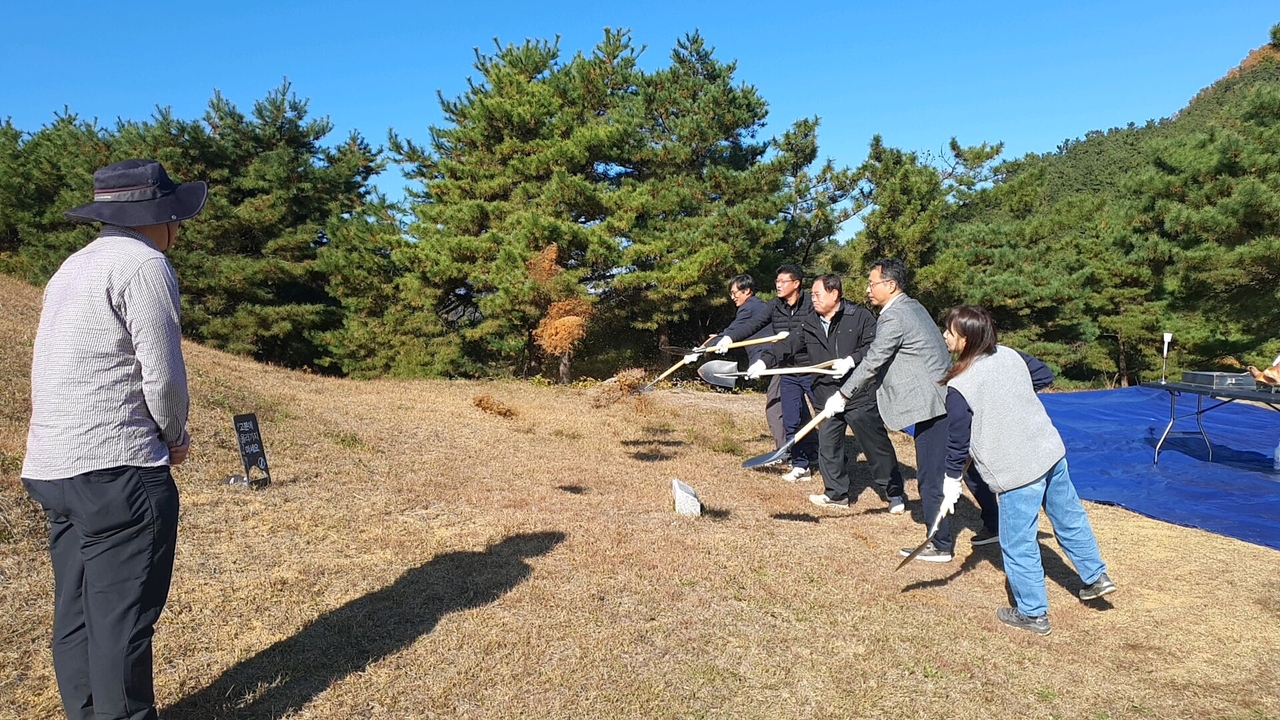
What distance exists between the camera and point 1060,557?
16.4 ft

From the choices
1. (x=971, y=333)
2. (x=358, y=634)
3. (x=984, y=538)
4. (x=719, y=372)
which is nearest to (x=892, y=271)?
(x=971, y=333)

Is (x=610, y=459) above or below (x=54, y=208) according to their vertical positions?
below

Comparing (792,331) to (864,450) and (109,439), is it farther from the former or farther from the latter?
(109,439)

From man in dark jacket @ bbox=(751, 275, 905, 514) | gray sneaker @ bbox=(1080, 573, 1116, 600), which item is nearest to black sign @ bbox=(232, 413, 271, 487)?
man in dark jacket @ bbox=(751, 275, 905, 514)

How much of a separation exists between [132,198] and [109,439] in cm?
72

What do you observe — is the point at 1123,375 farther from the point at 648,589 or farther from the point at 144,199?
the point at 144,199

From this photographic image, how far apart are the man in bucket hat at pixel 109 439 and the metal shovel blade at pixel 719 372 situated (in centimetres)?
533

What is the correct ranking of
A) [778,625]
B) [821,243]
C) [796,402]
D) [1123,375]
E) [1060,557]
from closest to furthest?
[778,625], [1060,557], [796,402], [821,243], [1123,375]

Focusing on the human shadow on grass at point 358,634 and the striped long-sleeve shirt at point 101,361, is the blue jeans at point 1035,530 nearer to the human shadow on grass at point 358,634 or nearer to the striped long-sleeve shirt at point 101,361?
the human shadow on grass at point 358,634

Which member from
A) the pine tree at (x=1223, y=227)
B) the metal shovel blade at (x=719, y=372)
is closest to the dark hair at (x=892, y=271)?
the metal shovel blade at (x=719, y=372)

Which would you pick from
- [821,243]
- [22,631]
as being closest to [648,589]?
[22,631]

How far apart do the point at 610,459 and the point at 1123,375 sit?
19220mm

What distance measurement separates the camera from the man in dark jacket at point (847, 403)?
5.66 m

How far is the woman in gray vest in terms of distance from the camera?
364 centimetres
